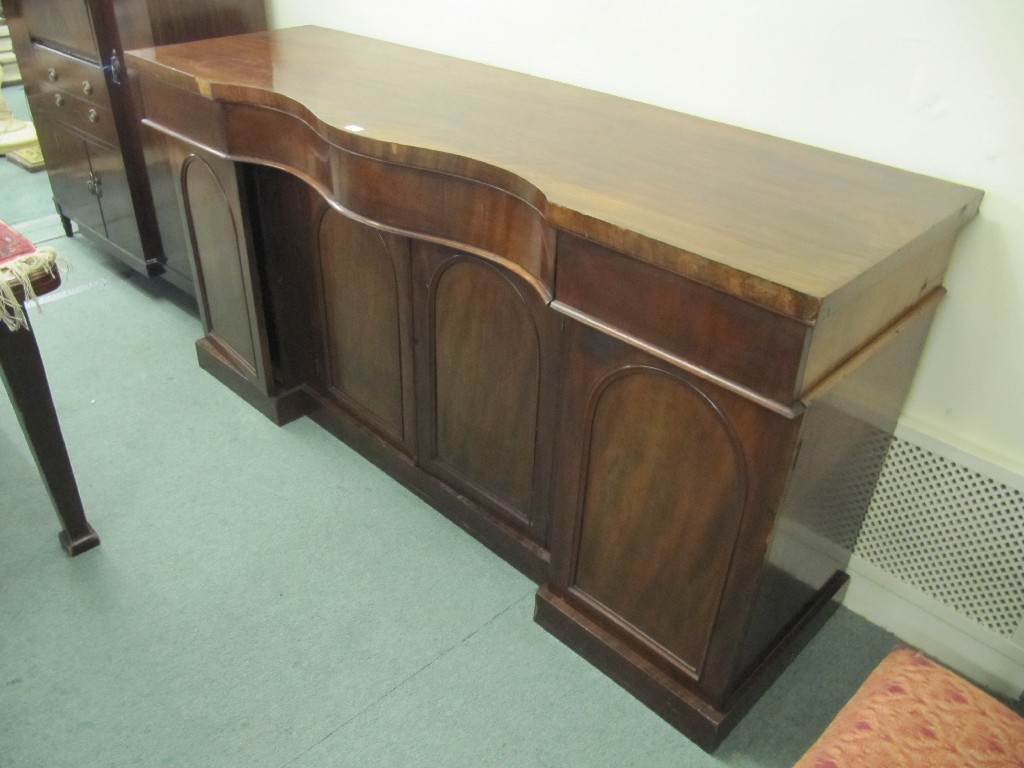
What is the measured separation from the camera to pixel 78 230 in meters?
3.15

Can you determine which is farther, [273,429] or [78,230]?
[78,230]

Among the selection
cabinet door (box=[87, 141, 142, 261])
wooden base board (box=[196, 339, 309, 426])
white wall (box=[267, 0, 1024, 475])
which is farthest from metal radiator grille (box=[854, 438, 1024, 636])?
cabinet door (box=[87, 141, 142, 261])

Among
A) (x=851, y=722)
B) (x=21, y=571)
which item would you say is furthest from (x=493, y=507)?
(x=21, y=571)

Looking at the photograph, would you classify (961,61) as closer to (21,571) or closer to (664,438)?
(664,438)

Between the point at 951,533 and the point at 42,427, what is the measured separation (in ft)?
5.73

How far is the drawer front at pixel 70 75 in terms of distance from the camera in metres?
2.30

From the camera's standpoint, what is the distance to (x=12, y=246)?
1.46 m

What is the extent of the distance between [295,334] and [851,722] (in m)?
1.55

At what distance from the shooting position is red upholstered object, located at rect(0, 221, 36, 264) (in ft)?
4.71

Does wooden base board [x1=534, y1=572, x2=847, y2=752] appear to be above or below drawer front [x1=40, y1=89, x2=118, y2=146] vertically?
below

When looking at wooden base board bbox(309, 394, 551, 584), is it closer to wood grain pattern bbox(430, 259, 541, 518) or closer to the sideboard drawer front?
wood grain pattern bbox(430, 259, 541, 518)

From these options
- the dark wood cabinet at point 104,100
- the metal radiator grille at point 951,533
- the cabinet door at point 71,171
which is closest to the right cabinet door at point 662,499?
the metal radiator grille at point 951,533

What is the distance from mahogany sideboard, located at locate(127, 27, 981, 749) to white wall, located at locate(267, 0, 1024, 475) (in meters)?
0.05

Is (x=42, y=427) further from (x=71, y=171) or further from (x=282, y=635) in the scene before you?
(x=71, y=171)
